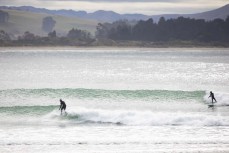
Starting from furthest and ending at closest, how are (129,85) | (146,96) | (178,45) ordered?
(178,45) < (129,85) < (146,96)

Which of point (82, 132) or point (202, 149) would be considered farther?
point (82, 132)

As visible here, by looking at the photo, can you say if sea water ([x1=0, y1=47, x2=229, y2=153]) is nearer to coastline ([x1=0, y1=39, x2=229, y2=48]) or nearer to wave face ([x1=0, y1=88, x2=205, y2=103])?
wave face ([x1=0, y1=88, x2=205, y2=103])

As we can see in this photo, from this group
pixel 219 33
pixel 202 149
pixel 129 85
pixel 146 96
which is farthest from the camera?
pixel 219 33

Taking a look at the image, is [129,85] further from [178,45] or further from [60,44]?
[60,44]

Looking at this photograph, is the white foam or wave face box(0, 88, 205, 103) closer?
the white foam

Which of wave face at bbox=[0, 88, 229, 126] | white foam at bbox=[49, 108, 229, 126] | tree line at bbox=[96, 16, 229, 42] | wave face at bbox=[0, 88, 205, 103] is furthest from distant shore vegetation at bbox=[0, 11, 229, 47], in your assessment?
white foam at bbox=[49, 108, 229, 126]

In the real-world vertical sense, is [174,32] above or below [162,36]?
above

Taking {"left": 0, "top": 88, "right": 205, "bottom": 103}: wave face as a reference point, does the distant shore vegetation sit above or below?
above

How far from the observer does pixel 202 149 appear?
62.0 feet

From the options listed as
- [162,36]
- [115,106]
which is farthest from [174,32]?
[115,106]

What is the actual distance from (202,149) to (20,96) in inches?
850

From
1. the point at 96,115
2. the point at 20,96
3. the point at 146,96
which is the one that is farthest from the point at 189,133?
the point at 20,96

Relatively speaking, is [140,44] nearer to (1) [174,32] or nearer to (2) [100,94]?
(1) [174,32]

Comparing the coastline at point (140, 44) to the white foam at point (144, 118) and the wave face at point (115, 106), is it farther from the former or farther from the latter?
the white foam at point (144, 118)
